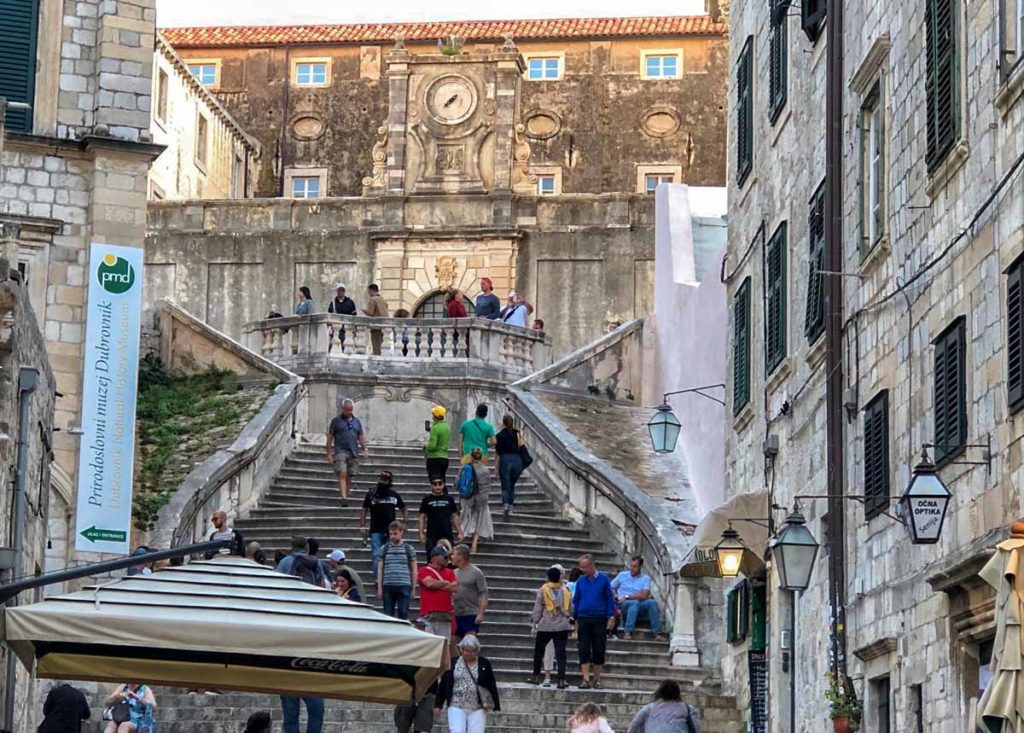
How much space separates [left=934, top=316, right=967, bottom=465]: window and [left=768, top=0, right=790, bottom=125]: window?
7.43 m

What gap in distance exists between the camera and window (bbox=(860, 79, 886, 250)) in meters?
20.8

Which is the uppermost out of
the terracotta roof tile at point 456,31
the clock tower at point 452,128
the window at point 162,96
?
the terracotta roof tile at point 456,31

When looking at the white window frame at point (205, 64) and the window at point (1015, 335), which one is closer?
the window at point (1015, 335)

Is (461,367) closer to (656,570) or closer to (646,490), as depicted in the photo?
(646,490)

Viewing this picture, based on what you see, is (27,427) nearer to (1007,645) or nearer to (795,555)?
(795,555)

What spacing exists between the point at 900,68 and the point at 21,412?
26.2ft

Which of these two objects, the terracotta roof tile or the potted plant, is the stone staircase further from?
the terracotta roof tile

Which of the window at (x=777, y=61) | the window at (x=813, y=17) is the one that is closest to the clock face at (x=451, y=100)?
the window at (x=777, y=61)

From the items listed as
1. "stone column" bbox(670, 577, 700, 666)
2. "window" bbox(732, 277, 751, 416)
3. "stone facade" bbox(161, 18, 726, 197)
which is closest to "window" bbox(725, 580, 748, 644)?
"stone column" bbox(670, 577, 700, 666)


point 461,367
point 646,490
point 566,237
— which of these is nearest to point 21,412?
point 646,490

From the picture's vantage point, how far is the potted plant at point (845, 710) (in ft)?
66.7

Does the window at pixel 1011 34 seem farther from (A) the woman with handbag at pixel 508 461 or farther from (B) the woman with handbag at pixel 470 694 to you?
(A) the woman with handbag at pixel 508 461

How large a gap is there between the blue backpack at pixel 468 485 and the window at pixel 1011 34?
1347cm

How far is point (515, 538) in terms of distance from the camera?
3025 cm
